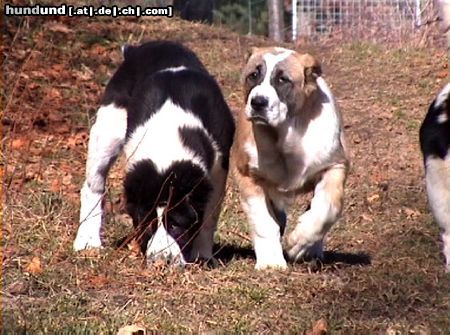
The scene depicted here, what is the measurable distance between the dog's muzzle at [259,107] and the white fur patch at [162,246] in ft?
2.76

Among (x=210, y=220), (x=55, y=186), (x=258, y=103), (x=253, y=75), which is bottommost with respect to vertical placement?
(x=55, y=186)

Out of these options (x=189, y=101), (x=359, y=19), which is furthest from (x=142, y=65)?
(x=359, y=19)

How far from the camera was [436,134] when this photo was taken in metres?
6.82

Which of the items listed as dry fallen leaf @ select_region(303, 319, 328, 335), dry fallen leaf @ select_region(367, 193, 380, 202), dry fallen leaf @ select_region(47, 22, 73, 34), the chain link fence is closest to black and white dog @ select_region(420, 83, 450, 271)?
dry fallen leaf @ select_region(303, 319, 328, 335)

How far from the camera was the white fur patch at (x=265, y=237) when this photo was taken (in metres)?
6.54

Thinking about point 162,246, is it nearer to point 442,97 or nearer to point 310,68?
point 310,68

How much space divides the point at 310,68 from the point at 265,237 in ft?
3.48

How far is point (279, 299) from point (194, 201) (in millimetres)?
999

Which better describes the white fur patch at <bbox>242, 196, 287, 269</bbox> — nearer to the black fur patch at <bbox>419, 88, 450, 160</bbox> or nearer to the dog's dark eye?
the dog's dark eye

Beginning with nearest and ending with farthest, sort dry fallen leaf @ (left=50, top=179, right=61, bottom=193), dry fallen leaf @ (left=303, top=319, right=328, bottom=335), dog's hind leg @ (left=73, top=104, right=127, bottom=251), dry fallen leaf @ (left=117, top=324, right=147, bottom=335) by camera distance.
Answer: dry fallen leaf @ (left=117, top=324, right=147, bottom=335) < dry fallen leaf @ (left=303, top=319, right=328, bottom=335) < dog's hind leg @ (left=73, top=104, right=127, bottom=251) < dry fallen leaf @ (left=50, top=179, right=61, bottom=193)

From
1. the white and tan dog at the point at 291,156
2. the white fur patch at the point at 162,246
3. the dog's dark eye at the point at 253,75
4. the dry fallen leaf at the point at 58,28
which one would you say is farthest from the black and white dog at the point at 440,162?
the dry fallen leaf at the point at 58,28

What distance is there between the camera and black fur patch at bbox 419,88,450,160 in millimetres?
6746

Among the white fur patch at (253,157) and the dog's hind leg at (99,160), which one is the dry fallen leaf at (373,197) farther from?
the white fur patch at (253,157)

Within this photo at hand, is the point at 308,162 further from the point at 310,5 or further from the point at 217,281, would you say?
the point at 310,5
